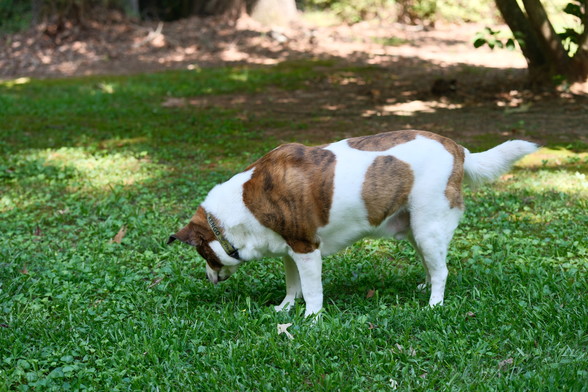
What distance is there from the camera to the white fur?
4578mm

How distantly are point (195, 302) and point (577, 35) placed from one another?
8436mm

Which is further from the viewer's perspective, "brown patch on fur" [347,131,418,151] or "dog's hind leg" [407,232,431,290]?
"dog's hind leg" [407,232,431,290]

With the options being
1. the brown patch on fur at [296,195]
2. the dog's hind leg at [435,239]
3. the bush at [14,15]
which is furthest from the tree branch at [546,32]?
the bush at [14,15]

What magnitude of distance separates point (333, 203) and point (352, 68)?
11452 mm

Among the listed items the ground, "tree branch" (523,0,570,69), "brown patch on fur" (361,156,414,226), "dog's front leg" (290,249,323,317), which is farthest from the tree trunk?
"dog's front leg" (290,249,323,317)

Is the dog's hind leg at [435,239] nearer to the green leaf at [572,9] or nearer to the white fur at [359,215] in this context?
the white fur at [359,215]

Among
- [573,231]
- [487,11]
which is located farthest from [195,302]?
[487,11]

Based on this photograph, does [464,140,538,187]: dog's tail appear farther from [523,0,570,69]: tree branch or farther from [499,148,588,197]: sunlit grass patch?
[523,0,570,69]: tree branch

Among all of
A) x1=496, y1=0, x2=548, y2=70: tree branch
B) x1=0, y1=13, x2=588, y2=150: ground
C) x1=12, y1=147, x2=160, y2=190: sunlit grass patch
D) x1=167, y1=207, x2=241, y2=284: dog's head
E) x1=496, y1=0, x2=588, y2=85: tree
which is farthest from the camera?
x1=496, y1=0, x2=548, y2=70: tree branch

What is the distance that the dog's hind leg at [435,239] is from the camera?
4.64m

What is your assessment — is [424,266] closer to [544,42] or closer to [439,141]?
[439,141]

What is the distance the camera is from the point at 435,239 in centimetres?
467

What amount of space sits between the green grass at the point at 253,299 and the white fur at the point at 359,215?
1.04 ft

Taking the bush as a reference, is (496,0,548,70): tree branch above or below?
above
